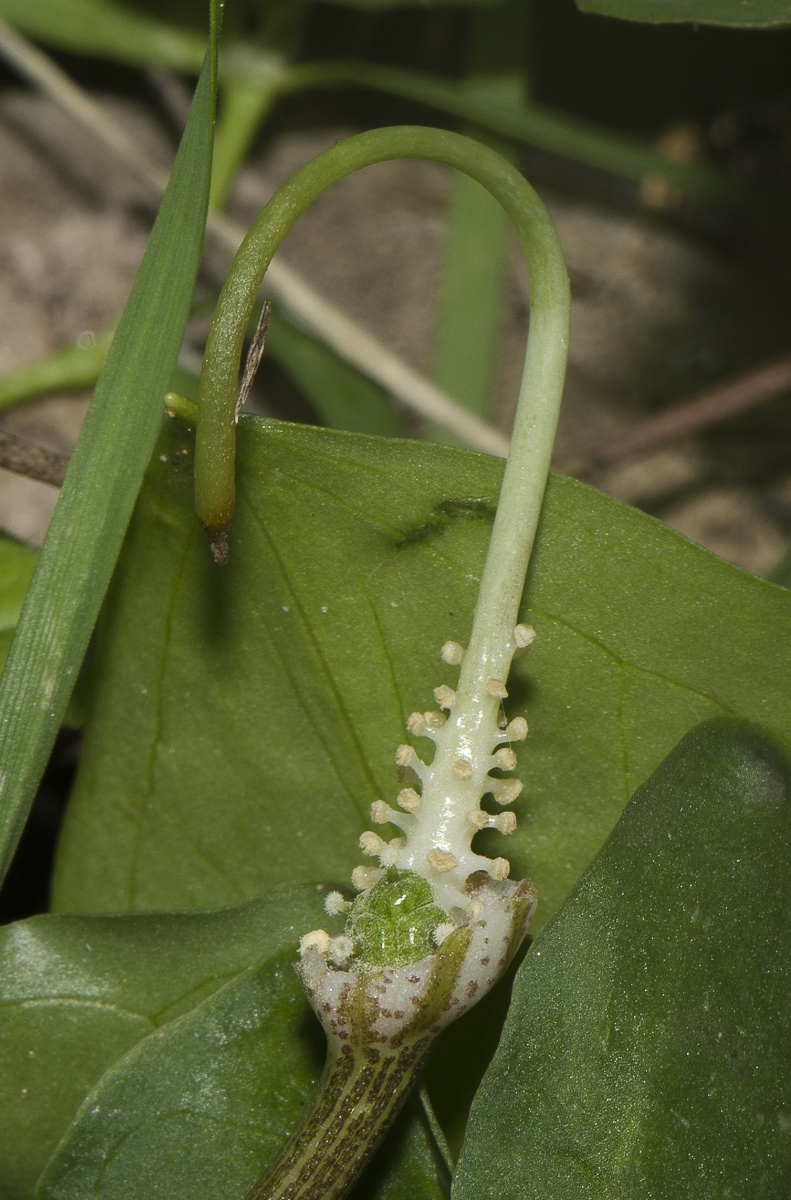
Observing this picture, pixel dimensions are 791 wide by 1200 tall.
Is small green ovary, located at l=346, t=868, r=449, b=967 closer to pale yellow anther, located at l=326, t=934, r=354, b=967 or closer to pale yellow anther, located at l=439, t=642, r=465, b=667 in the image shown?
pale yellow anther, located at l=326, t=934, r=354, b=967

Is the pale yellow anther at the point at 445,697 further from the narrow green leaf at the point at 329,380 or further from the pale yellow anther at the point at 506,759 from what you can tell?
the narrow green leaf at the point at 329,380

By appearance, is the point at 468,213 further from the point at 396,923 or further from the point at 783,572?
the point at 396,923

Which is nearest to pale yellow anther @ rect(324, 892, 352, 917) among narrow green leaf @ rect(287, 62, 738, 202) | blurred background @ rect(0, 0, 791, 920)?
blurred background @ rect(0, 0, 791, 920)

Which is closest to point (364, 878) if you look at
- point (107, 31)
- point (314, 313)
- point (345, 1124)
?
point (345, 1124)

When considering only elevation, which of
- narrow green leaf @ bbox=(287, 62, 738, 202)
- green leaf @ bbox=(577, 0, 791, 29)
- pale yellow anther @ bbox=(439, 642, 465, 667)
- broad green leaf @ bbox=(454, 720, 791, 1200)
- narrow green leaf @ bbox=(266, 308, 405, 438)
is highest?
narrow green leaf @ bbox=(287, 62, 738, 202)

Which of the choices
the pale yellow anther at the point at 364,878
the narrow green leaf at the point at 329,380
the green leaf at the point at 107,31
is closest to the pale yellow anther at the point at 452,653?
the pale yellow anther at the point at 364,878

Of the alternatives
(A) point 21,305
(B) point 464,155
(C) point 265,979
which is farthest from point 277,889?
(A) point 21,305

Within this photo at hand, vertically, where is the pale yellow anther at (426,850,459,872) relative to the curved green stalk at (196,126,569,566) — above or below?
below

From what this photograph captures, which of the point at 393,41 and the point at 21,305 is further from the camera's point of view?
the point at 393,41

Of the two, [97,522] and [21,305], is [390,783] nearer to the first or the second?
[97,522]
